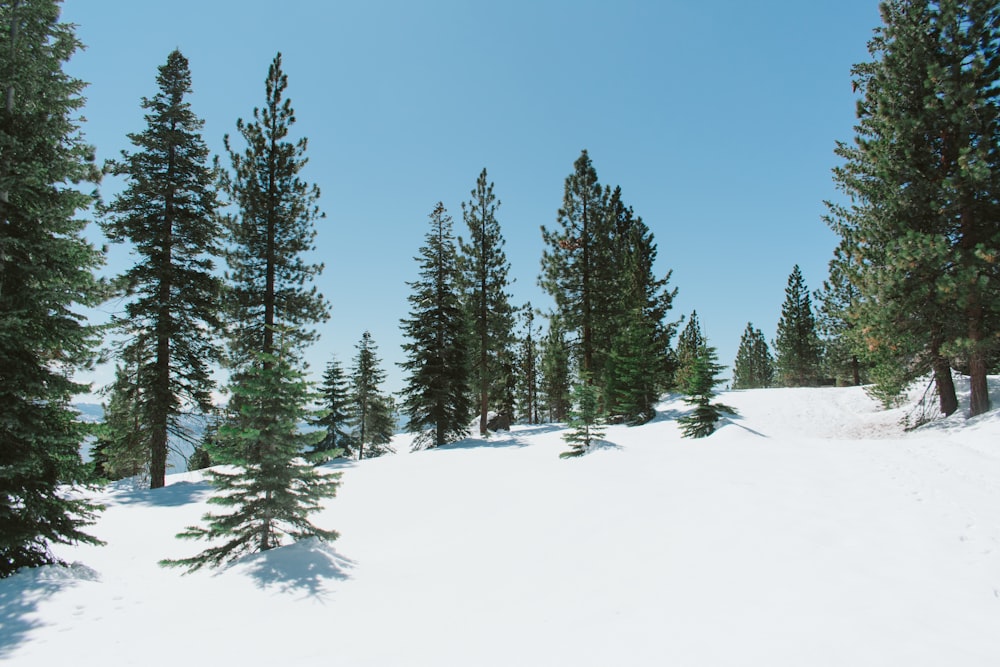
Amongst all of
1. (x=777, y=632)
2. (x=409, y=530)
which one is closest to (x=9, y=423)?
(x=409, y=530)

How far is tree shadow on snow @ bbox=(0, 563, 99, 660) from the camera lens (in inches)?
192

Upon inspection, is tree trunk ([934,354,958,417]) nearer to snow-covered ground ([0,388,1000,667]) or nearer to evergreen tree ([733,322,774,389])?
snow-covered ground ([0,388,1000,667])

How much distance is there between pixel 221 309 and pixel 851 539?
1884cm

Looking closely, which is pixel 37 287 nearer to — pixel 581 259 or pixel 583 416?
pixel 583 416

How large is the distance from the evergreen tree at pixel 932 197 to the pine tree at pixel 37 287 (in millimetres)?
18890

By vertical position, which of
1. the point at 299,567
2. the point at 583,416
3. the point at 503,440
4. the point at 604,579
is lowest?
the point at 604,579

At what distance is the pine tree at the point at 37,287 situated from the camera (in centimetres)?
636

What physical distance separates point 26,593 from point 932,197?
21.5m

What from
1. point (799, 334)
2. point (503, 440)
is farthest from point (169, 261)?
point (799, 334)

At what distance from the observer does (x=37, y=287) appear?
22.7 ft

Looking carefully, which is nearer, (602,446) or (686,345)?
(602,446)

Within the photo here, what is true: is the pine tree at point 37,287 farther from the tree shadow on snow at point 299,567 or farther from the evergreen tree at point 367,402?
the evergreen tree at point 367,402

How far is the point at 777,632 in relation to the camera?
4445 millimetres

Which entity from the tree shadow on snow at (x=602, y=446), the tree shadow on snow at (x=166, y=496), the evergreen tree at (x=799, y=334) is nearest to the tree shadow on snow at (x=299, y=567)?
the tree shadow on snow at (x=166, y=496)
